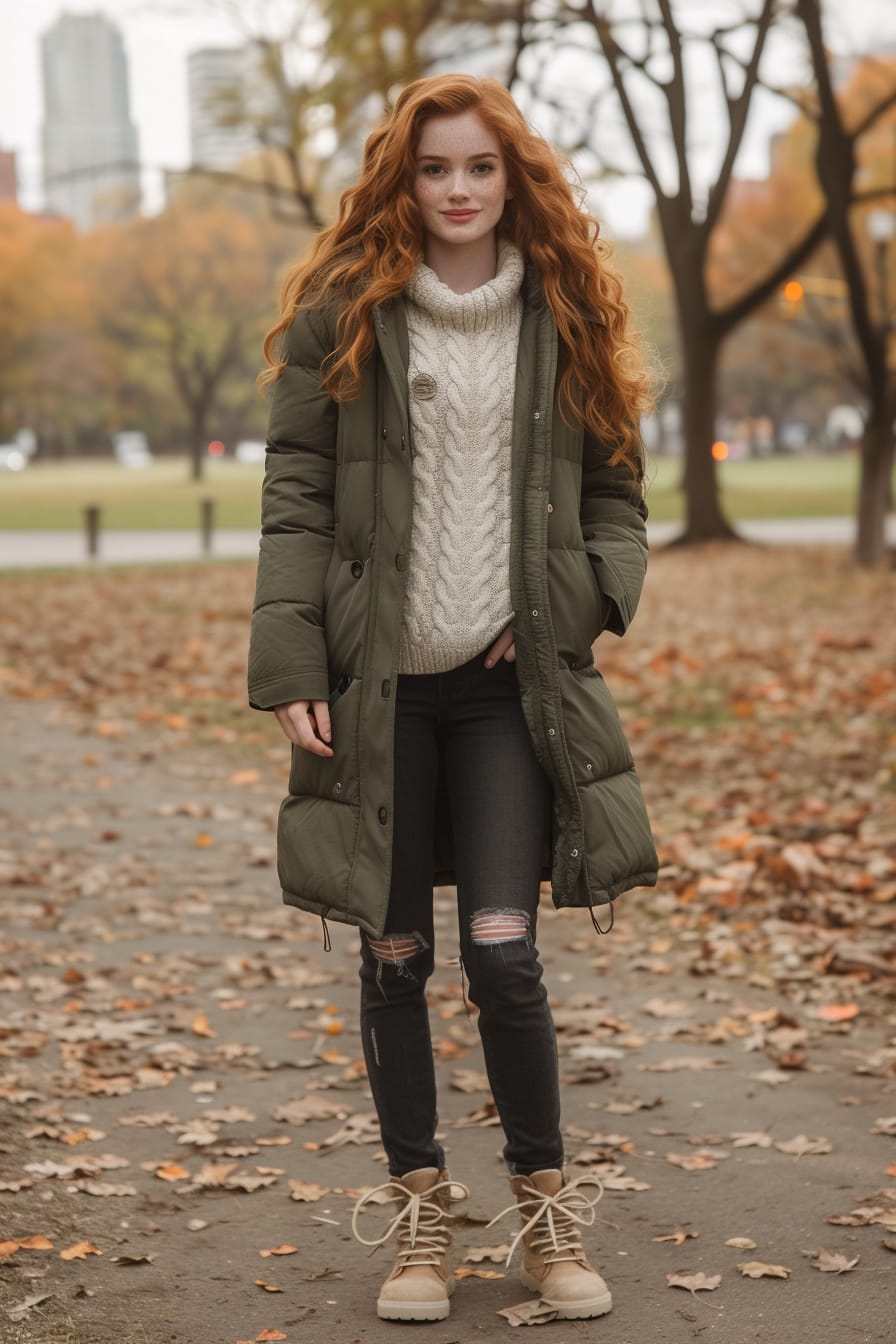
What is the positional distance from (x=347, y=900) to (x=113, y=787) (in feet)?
20.3

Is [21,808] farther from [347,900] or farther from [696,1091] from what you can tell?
[347,900]

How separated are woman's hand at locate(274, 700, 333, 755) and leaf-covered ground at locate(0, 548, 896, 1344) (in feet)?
3.38

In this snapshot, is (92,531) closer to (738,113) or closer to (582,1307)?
(738,113)

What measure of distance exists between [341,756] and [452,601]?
1.16 ft

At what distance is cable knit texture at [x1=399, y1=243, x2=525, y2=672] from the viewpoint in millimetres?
3240

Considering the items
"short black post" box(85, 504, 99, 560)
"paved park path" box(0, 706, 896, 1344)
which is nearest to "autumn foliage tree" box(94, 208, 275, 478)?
"short black post" box(85, 504, 99, 560)

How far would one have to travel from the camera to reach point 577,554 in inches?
130

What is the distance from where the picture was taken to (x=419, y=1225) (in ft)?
11.2

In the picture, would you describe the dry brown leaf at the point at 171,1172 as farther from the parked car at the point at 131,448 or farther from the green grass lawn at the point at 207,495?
the parked car at the point at 131,448

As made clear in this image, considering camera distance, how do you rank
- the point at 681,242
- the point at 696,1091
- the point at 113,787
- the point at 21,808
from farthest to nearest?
the point at 681,242, the point at 113,787, the point at 21,808, the point at 696,1091

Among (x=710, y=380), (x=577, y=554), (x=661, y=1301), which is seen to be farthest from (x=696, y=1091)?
(x=710, y=380)

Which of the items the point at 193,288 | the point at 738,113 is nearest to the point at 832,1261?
the point at 738,113

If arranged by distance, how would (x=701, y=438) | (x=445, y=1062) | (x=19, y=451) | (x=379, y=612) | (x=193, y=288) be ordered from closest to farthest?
(x=379, y=612)
(x=445, y=1062)
(x=701, y=438)
(x=193, y=288)
(x=19, y=451)

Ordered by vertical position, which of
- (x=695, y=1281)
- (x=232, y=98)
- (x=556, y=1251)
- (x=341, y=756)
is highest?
(x=232, y=98)
